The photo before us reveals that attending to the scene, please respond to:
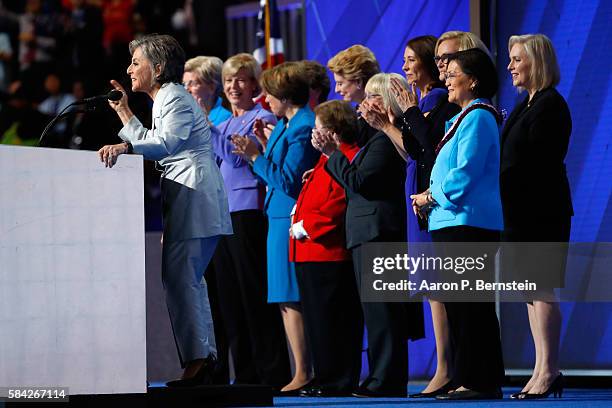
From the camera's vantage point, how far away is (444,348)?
215 inches

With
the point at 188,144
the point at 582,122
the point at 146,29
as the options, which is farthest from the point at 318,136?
the point at 146,29

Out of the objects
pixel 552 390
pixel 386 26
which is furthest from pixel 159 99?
pixel 386 26

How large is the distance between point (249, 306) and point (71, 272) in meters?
1.88

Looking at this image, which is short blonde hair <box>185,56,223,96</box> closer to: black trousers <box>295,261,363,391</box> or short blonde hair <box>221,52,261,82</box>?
short blonde hair <box>221,52,261,82</box>

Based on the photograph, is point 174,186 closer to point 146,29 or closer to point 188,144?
point 188,144

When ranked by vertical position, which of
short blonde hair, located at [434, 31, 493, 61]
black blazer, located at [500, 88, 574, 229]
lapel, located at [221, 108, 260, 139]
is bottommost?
black blazer, located at [500, 88, 574, 229]

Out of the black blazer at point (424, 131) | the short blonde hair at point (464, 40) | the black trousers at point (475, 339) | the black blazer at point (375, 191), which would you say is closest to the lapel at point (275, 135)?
the black blazer at point (375, 191)

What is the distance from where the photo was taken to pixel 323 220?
224 inches

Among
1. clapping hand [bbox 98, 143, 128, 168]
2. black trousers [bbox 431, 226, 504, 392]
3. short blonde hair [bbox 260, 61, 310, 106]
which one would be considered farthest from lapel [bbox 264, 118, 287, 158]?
clapping hand [bbox 98, 143, 128, 168]

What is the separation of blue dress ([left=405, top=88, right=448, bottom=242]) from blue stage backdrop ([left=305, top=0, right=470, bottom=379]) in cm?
118

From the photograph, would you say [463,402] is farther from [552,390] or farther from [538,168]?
[538,168]

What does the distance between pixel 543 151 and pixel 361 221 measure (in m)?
0.85

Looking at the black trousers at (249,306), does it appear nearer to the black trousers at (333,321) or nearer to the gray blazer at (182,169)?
the black trousers at (333,321)

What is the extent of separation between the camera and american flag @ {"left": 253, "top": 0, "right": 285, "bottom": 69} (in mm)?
7543
